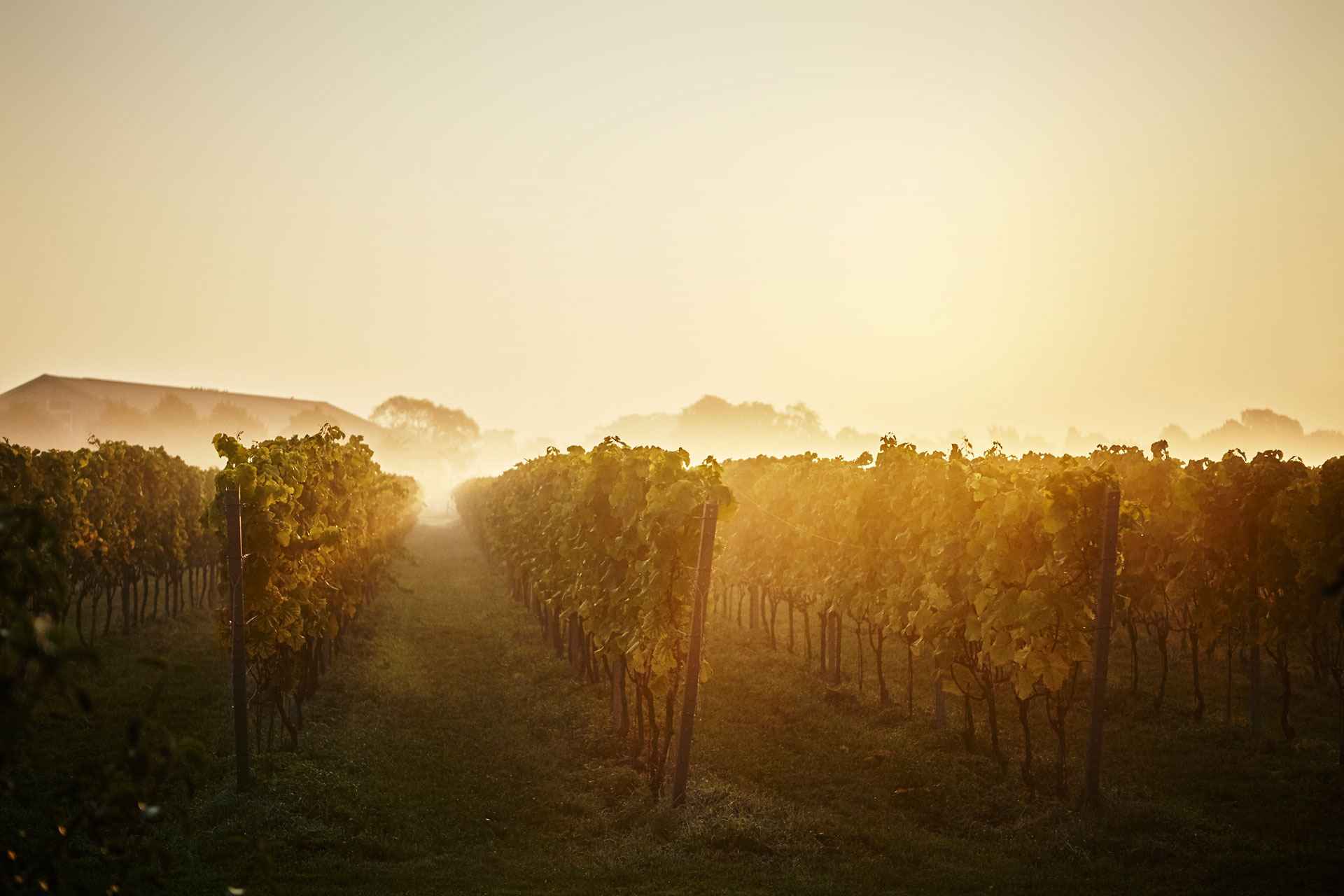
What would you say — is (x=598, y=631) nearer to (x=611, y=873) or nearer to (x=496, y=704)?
(x=496, y=704)

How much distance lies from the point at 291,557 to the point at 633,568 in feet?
16.5

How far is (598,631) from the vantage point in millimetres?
13094

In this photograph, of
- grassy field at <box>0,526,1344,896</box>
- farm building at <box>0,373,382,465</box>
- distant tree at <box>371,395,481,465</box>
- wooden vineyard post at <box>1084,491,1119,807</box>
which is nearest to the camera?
grassy field at <box>0,526,1344,896</box>

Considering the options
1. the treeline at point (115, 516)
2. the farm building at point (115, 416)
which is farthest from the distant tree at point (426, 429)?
the treeline at point (115, 516)

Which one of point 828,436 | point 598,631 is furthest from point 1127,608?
point 828,436

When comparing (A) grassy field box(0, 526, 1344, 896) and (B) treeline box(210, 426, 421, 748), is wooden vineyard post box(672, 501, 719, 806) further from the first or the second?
(B) treeline box(210, 426, 421, 748)

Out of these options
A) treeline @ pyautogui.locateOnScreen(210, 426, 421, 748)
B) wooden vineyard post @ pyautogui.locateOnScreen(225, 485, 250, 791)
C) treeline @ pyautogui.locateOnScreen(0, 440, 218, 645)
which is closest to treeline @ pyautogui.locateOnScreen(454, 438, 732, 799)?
treeline @ pyautogui.locateOnScreen(210, 426, 421, 748)

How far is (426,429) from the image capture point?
16738cm

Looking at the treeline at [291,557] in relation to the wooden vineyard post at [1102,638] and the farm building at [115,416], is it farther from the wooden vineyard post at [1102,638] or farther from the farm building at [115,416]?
the farm building at [115,416]

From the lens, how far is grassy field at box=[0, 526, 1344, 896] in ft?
27.7

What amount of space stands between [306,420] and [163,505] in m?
119

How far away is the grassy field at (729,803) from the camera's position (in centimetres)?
844

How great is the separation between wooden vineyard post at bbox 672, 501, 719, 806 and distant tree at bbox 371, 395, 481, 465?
518 feet

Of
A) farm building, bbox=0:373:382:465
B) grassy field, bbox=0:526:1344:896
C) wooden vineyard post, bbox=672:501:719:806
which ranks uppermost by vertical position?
farm building, bbox=0:373:382:465
